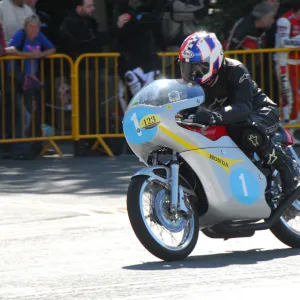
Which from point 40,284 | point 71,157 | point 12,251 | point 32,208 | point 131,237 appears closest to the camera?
point 40,284

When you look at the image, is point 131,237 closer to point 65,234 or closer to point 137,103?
point 65,234

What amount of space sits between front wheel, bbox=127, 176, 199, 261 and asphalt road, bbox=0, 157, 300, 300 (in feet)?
0.35

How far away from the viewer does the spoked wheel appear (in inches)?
328

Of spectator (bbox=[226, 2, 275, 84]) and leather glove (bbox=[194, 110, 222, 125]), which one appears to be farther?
spectator (bbox=[226, 2, 275, 84])

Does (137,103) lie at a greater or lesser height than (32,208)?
greater

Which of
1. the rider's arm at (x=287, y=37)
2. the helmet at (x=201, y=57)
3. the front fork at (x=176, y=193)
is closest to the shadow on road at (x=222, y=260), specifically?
the front fork at (x=176, y=193)

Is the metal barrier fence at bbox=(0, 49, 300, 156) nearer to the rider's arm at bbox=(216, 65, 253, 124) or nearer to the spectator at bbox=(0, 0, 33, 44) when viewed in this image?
the spectator at bbox=(0, 0, 33, 44)

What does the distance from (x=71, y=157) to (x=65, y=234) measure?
5.01m

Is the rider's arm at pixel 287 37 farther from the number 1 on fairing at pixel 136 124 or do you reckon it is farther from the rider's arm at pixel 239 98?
the number 1 on fairing at pixel 136 124

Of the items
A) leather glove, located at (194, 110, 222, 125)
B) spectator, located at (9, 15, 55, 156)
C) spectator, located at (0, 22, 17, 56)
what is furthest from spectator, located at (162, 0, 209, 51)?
leather glove, located at (194, 110, 222, 125)

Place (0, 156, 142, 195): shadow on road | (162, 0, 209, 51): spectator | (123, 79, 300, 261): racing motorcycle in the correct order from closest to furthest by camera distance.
A: 1. (123, 79, 300, 261): racing motorcycle
2. (0, 156, 142, 195): shadow on road
3. (162, 0, 209, 51): spectator

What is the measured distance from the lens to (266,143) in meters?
8.16

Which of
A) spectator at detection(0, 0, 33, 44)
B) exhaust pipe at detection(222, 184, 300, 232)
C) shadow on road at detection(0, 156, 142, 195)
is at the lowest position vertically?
shadow on road at detection(0, 156, 142, 195)

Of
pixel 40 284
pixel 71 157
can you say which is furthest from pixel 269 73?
pixel 40 284
